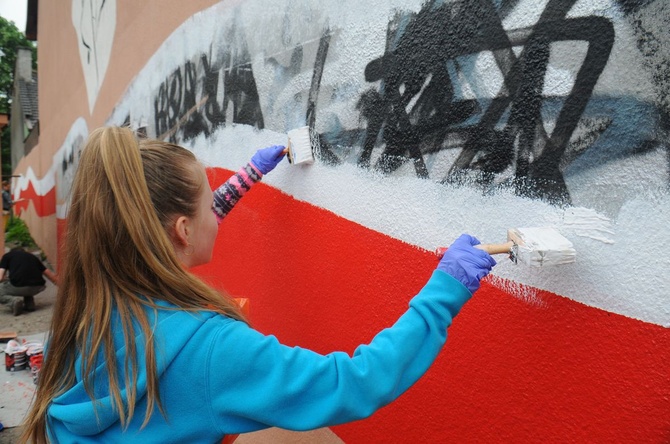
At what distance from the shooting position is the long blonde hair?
119 cm

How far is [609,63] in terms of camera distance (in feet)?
3.83

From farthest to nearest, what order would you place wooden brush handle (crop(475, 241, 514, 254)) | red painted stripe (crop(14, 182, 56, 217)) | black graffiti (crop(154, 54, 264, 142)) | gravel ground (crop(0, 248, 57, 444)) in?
red painted stripe (crop(14, 182, 56, 217)) < gravel ground (crop(0, 248, 57, 444)) < black graffiti (crop(154, 54, 264, 142)) < wooden brush handle (crop(475, 241, 514, 254))

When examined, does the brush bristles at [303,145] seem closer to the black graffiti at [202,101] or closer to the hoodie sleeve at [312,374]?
the black graffiti at [202,101]

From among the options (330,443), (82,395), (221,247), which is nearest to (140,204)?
(82,395)

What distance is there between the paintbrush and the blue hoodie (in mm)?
172

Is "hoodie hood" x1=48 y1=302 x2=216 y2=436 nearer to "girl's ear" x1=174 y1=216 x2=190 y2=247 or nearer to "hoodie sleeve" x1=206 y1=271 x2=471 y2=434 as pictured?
"hoodie sleeve" x1=206 y1=271 x2=471 y2=434

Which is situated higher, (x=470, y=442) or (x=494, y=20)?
(x=494, y=20)

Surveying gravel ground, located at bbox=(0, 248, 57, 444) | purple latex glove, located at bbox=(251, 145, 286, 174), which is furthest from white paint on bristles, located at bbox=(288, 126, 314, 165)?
gravel ground, located at bbox=(0, 248, 57, 444)

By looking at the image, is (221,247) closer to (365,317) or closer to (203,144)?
(203,144)

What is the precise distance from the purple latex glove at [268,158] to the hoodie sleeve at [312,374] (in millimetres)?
1256

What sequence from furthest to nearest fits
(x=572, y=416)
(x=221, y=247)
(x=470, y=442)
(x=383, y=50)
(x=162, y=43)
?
(x=162, y=43) → (x=221, y=247) → (x=383, y=50) → (x=470, y=442) → (x=572, y=416)

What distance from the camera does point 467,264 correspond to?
1.15 m

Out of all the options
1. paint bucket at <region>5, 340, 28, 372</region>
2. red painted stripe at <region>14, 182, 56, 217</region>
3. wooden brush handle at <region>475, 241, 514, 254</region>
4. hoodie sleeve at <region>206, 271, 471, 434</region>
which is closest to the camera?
hoodie sleeve at <region>206, 271, 471, 434</region>

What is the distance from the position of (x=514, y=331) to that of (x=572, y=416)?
0.83 ft
